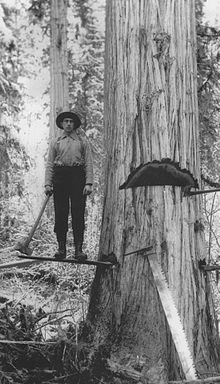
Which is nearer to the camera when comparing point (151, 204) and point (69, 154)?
point (151, 204)

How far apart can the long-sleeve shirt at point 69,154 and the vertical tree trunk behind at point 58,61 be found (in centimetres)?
778

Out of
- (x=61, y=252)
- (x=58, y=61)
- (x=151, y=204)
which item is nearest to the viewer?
(x=151, y=204)

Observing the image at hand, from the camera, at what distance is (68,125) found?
383 cm

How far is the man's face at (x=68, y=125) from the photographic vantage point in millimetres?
3807

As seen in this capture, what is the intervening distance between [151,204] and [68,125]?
3.07ft

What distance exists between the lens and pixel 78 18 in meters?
20.0

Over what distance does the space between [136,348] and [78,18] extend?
1856 centimetres

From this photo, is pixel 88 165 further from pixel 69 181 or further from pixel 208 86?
pixel 208 86

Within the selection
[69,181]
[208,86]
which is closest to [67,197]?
[69,181]

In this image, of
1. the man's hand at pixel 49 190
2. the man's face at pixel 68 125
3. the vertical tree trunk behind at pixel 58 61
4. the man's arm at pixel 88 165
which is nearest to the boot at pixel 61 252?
the man's hand at pixel 49 190

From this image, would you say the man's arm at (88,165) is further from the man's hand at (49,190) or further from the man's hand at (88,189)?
the man's hand at (49,190)

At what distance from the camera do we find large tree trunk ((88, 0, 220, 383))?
3.37 metres

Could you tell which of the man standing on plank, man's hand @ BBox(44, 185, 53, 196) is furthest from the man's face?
man's hand @ BBox(44, 185, 53, 196)

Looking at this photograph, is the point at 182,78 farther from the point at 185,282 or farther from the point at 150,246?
the point at 185,282
